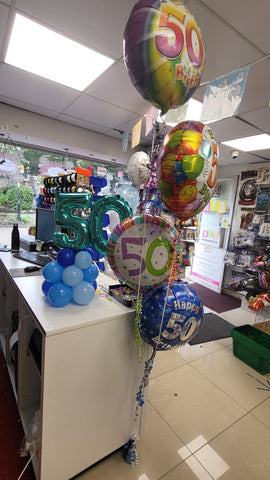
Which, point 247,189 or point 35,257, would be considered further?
point 247,189

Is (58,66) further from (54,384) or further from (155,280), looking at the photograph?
(54,384)

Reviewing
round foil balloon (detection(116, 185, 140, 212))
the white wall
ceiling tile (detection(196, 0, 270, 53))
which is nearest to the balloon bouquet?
ceiling tile (detection(196, 0, 270, 53))

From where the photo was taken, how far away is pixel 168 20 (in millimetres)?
713

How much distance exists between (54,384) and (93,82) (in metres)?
2.32

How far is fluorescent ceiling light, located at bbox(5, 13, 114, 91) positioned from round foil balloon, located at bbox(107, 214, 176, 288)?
1.49m

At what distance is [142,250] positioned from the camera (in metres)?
1.00

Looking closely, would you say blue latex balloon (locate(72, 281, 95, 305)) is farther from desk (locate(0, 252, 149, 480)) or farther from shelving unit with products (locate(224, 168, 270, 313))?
shelving unit with products (locate(224, 168, 270, 313))

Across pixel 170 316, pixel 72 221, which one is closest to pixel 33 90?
pixel 72 221

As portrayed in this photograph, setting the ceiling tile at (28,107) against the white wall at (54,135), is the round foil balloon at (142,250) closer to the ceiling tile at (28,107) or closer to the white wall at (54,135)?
the ceiling tile at (28,107)

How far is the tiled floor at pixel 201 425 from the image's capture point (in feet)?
3.95

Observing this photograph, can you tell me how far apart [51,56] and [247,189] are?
3560 mm

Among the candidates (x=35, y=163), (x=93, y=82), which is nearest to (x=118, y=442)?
(x=93, y=82)

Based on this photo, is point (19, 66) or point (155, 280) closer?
point (155, 280)

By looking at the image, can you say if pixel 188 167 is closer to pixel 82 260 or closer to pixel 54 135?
pixel 82 260
